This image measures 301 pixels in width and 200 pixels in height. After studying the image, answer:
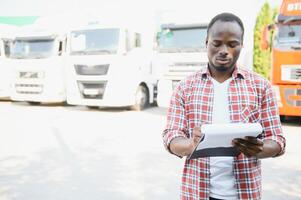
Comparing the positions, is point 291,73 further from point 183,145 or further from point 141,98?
point 183,145

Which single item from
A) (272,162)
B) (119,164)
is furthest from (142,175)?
(272,162)

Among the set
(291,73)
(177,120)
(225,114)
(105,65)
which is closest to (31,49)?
(105,65)

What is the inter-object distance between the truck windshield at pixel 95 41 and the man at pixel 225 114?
29.7 feet

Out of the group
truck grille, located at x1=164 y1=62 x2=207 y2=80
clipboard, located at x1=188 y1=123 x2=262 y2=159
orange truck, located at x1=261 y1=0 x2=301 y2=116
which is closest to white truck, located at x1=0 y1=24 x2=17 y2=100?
truck grille, located at x1=164 y1=62 x2=207 y2=80

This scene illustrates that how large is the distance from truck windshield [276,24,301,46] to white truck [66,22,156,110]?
12.6ft

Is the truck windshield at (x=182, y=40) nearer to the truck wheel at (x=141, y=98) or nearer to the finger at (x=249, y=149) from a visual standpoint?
the truck wheel at (x=141, y=98)

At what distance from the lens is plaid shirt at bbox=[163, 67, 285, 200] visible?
152 cm

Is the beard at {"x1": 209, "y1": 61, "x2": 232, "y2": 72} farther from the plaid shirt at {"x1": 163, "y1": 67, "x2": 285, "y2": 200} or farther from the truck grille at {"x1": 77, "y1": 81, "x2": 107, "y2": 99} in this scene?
the truck grille at {"x1": 77, "y1": 81, "x2": 107, "y2": 99}

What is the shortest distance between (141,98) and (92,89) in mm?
1521

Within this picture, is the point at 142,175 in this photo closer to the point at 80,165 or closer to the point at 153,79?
the point at 80,165

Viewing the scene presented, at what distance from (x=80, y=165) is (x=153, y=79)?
7.22 metres

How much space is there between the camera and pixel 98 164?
518 centimetres

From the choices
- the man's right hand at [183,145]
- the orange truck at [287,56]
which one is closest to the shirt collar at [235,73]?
the man's right hand at [183,145]

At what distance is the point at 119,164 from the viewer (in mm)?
5180
